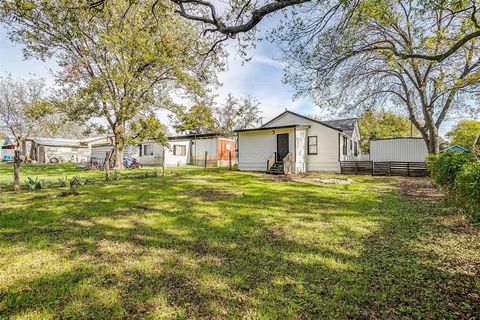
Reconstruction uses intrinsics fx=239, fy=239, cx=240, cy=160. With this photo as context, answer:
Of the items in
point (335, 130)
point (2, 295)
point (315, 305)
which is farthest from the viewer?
point (335, 130)

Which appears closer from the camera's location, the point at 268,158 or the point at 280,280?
the point at 280,280

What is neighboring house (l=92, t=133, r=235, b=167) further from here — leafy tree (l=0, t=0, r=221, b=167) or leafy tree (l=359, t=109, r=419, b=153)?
leafy tree (l=359, t=109, r=419, b=153)

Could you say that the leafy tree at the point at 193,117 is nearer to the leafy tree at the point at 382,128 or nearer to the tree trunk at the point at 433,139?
the tree trunk at the point at 433,139

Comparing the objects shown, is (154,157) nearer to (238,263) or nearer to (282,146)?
(282,146)

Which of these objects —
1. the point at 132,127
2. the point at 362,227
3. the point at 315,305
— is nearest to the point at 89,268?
the point at 315,305

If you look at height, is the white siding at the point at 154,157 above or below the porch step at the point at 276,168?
above

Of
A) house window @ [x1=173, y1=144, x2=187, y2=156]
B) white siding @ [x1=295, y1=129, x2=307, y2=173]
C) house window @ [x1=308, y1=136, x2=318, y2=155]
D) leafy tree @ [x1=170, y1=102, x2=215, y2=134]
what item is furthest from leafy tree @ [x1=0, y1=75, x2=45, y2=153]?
house window @ [x1=308, y1=136, x2=318, y2=155]

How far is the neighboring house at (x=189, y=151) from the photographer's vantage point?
2519 cm

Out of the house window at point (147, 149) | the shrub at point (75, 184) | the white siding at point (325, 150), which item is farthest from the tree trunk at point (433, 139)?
the house window at point (147, 149)

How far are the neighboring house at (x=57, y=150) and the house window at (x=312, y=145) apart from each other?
27.1 metres

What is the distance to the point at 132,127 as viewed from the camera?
1473 cm

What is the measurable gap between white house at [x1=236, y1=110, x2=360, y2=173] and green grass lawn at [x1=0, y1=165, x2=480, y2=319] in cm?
1048

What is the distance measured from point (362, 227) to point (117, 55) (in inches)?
615

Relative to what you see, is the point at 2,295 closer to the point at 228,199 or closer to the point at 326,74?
the point at 228,199
